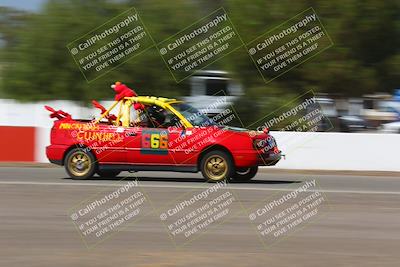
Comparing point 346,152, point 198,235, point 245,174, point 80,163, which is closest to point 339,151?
point 346,152

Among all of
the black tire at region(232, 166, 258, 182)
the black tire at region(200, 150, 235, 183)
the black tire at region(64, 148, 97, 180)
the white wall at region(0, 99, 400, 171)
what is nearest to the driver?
the black tire at region(200, 150, 235, 183)

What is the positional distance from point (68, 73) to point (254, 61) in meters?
8.02

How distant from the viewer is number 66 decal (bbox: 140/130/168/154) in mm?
14445

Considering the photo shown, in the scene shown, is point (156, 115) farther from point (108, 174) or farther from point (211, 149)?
point (108, 174)

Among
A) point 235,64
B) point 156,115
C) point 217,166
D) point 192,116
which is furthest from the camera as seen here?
point 235,64

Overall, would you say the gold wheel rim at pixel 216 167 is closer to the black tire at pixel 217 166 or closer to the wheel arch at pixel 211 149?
the black tire at pixel 217 166

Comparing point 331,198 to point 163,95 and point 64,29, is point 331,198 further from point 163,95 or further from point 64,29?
point 64,29

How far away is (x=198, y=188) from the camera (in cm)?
1338

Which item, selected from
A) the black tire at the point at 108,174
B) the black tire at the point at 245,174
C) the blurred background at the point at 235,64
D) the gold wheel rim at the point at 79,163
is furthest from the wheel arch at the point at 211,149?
the blurred background at the point at 235,64

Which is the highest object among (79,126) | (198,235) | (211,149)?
(79,126)

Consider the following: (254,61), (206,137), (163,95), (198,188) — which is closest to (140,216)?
(198,188)

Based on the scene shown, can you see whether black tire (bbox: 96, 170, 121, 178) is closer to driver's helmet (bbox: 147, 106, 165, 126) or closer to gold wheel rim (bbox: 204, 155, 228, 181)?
driver's helmet (bbox: 147, 106, 165, 126)

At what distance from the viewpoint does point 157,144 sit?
1450 centimetres

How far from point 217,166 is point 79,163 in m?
2.82
